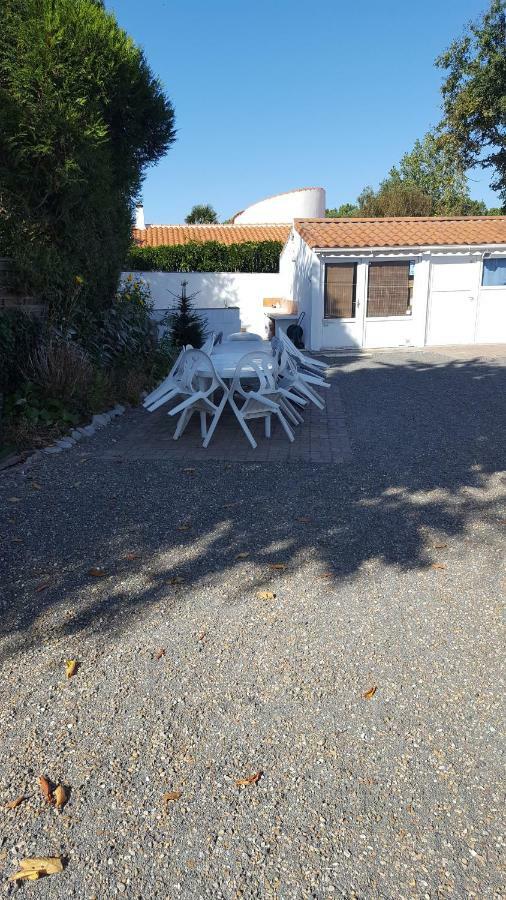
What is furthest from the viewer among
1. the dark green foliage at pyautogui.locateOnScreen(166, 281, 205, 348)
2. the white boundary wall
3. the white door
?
the white boundary wall

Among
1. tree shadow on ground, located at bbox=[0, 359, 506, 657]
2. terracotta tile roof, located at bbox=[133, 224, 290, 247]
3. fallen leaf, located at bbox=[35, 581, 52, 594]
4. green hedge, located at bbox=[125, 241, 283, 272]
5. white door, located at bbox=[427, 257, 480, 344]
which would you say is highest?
terracotta tile roof, located at bbox=[133, 224, 290, 247]

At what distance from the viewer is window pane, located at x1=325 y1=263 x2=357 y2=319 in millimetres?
15547

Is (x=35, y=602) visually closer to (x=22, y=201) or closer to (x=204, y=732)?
(x=204, y=732)

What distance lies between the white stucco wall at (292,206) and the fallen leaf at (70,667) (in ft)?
103

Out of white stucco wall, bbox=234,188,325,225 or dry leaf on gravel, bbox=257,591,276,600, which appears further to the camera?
white stucco wall, bbox=234,188,325,225

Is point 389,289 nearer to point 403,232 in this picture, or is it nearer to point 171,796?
point 403,232

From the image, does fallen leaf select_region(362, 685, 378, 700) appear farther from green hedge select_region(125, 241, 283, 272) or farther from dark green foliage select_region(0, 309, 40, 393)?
green hedge select_region(125, 241, 283, 272)

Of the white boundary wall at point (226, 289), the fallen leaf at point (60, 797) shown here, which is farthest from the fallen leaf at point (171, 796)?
the white boundary wall at point (226, 289)

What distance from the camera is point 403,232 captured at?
640 inches

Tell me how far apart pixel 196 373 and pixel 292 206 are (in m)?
27.8

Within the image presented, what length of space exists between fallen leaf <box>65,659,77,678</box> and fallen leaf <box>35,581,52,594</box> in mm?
736

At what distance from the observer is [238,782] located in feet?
7.13

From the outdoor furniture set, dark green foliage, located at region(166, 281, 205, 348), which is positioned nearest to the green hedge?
dark green foliage, located at region(166, 281, 205, 348)

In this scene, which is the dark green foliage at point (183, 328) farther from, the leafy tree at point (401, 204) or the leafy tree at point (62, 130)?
the leafy tree at point (401, 204)
